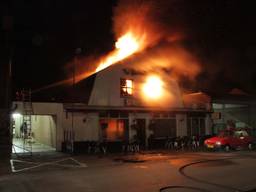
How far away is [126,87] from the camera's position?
23.6 m

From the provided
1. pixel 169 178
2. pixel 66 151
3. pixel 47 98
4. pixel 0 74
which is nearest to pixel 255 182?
pixel 169 178

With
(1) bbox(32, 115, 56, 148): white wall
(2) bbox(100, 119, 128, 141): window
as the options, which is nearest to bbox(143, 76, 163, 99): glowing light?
(2) bbox(100, 119, 128, 141): window

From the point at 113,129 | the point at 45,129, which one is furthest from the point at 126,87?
the point at 45,129

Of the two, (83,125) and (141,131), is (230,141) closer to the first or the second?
(141,131)

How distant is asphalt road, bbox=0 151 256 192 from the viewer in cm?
980

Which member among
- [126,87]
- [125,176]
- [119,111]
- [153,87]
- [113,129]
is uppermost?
[153,87]

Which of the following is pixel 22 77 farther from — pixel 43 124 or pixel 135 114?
pixel 135 114

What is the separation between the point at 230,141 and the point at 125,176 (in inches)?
506

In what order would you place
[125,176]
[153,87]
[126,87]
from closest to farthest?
1. [125,176]
2. [126,87]
3. [153,87]

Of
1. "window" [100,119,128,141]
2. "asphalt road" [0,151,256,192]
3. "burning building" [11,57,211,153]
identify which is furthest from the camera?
"window" [100,119,128,141]

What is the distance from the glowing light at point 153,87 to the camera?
24.6 m

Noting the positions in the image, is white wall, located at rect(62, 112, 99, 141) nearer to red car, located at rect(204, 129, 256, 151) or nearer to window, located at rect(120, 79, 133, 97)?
window, located at rect(120, 79, 133, 97)

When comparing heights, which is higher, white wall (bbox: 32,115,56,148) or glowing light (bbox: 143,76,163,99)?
glowing light (bbox: 143,76,163,99)

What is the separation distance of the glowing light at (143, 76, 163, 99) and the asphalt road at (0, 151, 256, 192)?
8.98 metres
